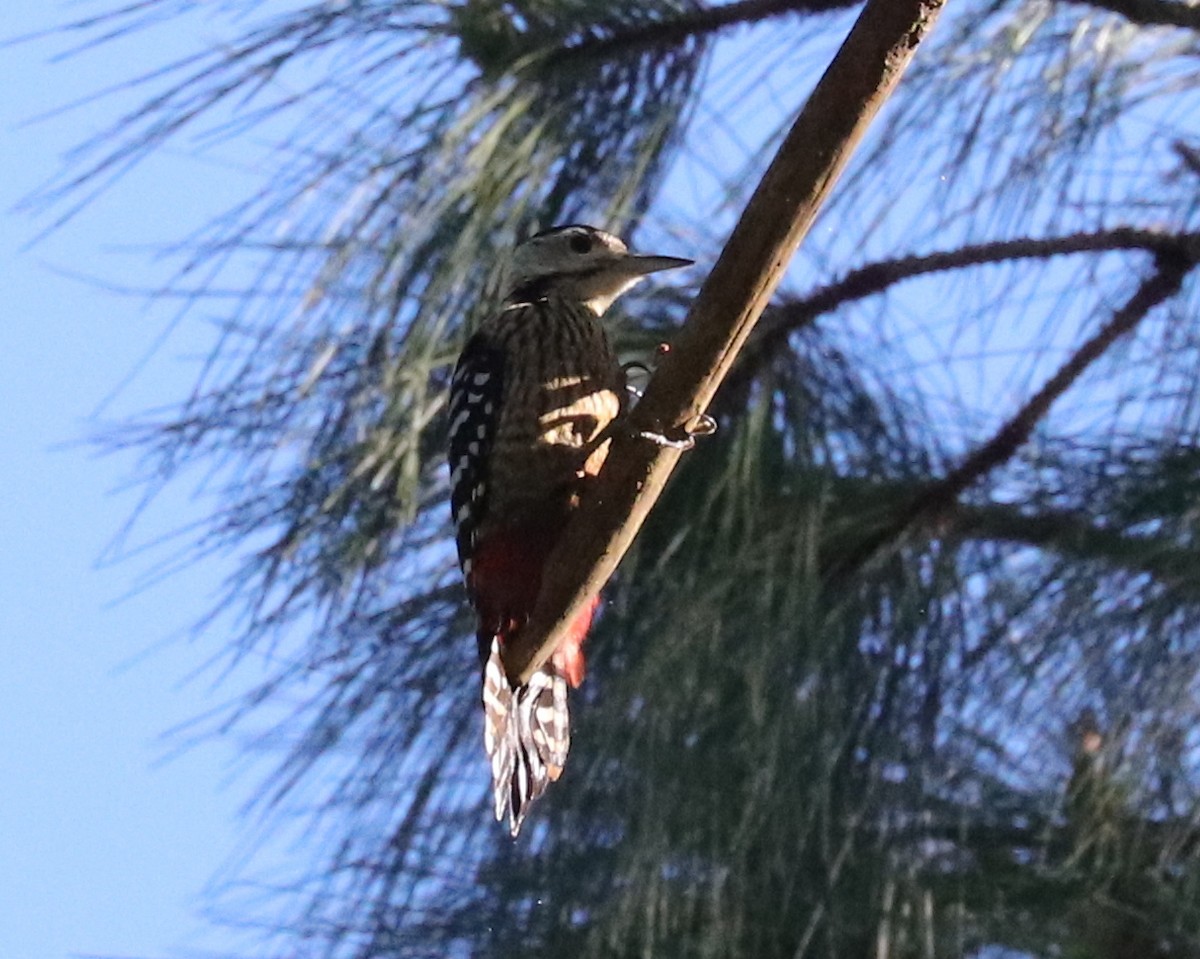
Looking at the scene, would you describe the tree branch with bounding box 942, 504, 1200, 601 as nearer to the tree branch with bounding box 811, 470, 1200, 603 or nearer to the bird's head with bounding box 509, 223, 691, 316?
the tree branch with bounding box 811, 470, 1200, 603

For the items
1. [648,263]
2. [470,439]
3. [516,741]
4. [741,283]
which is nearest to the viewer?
[741,283]

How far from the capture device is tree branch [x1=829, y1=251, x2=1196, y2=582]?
2199 millimetres

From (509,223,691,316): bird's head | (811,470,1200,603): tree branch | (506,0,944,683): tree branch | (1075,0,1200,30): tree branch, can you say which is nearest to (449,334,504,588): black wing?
(509,223,691,316): bird's head

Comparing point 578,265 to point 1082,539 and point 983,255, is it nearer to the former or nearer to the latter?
point 983,255

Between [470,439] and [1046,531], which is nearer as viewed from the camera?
[1046,531]

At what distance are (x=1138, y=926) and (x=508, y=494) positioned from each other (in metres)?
0.89

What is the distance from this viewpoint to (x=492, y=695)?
2.10 m

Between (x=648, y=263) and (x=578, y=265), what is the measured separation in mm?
116

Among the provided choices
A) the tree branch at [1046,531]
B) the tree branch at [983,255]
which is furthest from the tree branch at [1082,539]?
the tree branch at [983,255]

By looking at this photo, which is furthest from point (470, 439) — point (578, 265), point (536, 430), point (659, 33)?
point (659, 33)

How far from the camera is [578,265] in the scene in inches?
101

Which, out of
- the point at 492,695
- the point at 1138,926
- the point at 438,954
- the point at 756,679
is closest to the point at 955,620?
the point at 756,679

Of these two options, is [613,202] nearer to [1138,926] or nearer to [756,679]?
[756,679]

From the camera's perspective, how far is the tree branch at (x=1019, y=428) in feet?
7.22
